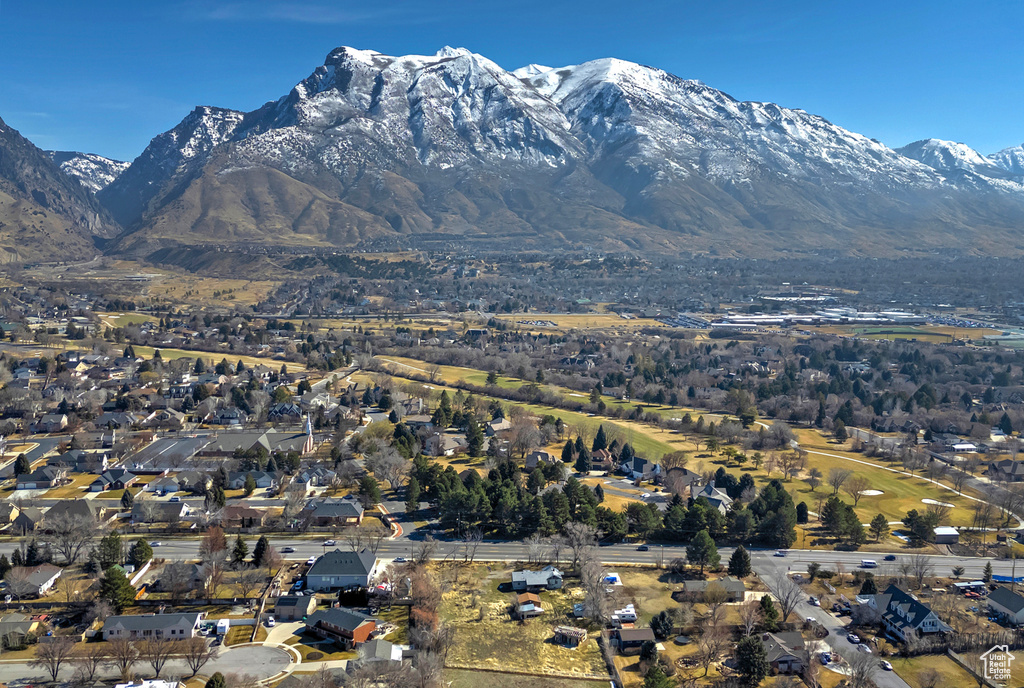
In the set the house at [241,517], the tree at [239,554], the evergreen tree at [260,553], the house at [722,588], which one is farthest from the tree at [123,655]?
the house at [722,588]

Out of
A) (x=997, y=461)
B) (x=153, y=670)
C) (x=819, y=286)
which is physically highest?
(x=819, y=286)

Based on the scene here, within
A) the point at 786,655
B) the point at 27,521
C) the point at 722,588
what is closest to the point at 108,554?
the point at 27,521

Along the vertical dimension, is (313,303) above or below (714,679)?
above

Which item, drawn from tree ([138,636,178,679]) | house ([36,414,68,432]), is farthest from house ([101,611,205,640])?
house ([36,414,68,432])

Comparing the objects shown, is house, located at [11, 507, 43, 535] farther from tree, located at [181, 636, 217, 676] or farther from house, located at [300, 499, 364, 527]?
tree, located at [181, 636, 217, 676]

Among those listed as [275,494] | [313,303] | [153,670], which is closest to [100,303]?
[313,303]

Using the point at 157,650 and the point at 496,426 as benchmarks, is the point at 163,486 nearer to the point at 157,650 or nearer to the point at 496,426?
the point at 157,650

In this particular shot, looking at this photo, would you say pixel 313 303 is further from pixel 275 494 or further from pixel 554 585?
pixel 554 585
